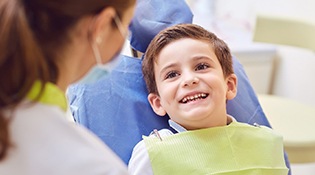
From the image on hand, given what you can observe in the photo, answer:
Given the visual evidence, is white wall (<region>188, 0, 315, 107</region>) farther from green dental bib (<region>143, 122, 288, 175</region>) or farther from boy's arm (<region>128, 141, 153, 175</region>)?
boy's arm (<region>128, 141, 153, 175</region>)

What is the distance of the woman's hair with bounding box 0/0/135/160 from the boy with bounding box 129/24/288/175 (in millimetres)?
510

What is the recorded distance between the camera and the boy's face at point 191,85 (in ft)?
4.04

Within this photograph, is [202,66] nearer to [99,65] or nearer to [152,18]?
[152,18]

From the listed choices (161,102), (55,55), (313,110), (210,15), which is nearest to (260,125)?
(161,102)

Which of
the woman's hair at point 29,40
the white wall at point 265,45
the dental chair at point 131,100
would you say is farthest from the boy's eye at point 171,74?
the white wall at point 265,45

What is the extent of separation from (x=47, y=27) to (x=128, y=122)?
2.14 ft

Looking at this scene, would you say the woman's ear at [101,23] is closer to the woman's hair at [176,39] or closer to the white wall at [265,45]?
the woman's hair at [176,39]

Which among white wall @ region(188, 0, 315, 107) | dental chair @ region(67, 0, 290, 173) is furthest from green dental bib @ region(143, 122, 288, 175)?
white wall @ region(188, 0, 315, 107)

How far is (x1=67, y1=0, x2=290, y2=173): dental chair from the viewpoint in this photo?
134 centimetres

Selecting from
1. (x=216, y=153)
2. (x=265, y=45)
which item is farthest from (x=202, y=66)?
(x=265, y=45)

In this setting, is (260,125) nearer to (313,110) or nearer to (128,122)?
(128,122)

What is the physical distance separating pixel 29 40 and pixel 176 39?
0.64m

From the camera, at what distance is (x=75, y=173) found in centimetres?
78

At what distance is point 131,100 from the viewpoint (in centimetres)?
140
